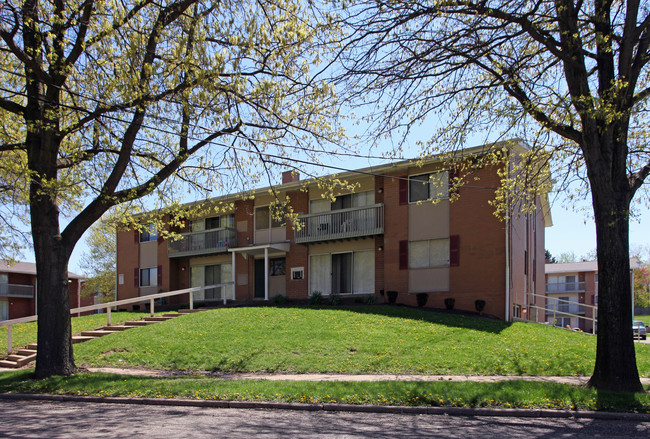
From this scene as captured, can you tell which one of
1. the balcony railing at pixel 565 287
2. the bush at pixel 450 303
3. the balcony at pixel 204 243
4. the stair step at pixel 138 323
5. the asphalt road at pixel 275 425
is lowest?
the balcony railing at pixel 565 287

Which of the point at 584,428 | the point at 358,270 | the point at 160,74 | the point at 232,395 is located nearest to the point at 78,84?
the point at 160,74

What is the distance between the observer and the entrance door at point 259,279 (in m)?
28.4

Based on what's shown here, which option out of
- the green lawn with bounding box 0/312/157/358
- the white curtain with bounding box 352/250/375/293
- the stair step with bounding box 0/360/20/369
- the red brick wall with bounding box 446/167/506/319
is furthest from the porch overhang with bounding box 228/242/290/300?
the stair step with bounding box 0/360/20/369

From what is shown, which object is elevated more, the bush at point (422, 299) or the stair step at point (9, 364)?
the bush at point (422, 299)

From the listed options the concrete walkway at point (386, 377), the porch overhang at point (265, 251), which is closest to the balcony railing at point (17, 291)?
the porch overhang at point (265, 251)

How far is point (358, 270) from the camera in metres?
24.8

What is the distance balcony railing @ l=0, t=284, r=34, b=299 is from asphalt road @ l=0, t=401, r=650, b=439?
39.3m

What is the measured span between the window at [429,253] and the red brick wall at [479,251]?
0.70m

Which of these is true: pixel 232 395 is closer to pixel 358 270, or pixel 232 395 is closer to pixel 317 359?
pixel 317 359

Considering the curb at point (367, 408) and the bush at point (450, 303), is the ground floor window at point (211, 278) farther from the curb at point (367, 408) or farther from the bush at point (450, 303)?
the curb at point (367, 408)

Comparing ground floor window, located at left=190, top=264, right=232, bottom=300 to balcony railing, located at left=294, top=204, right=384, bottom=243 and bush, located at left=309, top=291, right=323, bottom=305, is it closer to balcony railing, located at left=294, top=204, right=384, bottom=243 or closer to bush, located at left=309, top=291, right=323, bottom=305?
balcony railing, located at left=294, top=204, right=384, bottom=243

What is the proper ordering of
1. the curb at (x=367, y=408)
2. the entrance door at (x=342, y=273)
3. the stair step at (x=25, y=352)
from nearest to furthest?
the curb at (x=367, y=408)
the stair step at (x=25, y=352)
the entrance door at (x=342, y=273)

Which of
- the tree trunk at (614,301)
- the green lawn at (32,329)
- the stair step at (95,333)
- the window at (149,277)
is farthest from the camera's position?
the window at (149,277)

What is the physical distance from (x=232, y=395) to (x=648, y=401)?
697 cm
